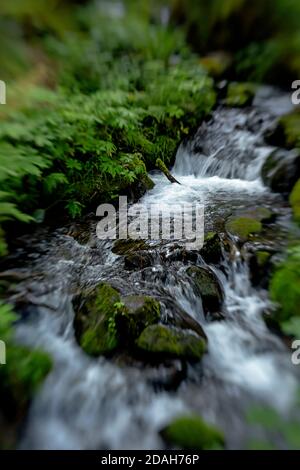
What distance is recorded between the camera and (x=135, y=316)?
A: 259 centimetres

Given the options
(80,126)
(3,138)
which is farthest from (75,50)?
(3,138)

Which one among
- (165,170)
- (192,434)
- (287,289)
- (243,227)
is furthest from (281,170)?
(192,434)

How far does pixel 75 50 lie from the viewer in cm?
600

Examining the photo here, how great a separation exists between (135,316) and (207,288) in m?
0.94

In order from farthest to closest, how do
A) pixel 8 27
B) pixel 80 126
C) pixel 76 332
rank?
pixel 8 27, pixel 80 126, pixel 76 332

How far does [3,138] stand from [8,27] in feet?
9.53

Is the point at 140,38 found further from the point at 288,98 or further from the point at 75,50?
the point at 288,98

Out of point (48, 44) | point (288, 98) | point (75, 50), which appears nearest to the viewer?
point (48, 44)

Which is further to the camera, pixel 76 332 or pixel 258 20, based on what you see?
pixel 258 20

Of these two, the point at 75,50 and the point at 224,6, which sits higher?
the point at 224,6
